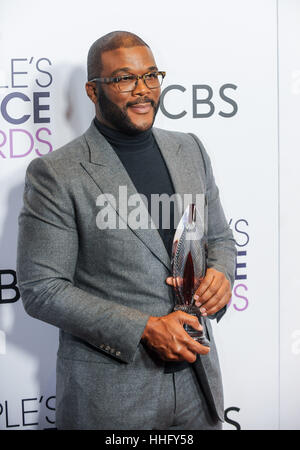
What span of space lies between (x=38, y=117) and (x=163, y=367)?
3.60 ft

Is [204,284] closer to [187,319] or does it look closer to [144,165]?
[187,319]

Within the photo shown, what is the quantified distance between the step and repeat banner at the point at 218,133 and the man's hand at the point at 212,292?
2.44ft

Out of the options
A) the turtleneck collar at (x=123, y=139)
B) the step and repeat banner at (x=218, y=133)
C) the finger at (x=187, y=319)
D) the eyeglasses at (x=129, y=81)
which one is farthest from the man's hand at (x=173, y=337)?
the step and repeat banner at (x=218, y=133)

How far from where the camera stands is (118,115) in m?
1.75

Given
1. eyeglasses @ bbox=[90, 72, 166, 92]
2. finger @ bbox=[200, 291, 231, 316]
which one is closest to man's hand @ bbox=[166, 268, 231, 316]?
finger @ bbox=[200, 291, 231, 316]

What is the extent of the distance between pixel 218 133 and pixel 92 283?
100 centimetres

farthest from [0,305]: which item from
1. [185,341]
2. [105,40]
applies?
[105,40]

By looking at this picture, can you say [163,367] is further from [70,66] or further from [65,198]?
[70,66]

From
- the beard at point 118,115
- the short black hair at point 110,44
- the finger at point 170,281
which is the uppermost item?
the short black hair at point 110,44

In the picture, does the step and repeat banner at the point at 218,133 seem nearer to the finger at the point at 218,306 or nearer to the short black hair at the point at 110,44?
the short black hair at the point at 110,44

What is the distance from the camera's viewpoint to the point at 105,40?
5.72 ft

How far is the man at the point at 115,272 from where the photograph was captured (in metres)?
1.63

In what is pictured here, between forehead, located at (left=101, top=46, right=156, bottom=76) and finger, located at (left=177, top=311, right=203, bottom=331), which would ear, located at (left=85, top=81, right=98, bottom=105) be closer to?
forehead, located at (left=101, top=46, right=156, bottom=76)
